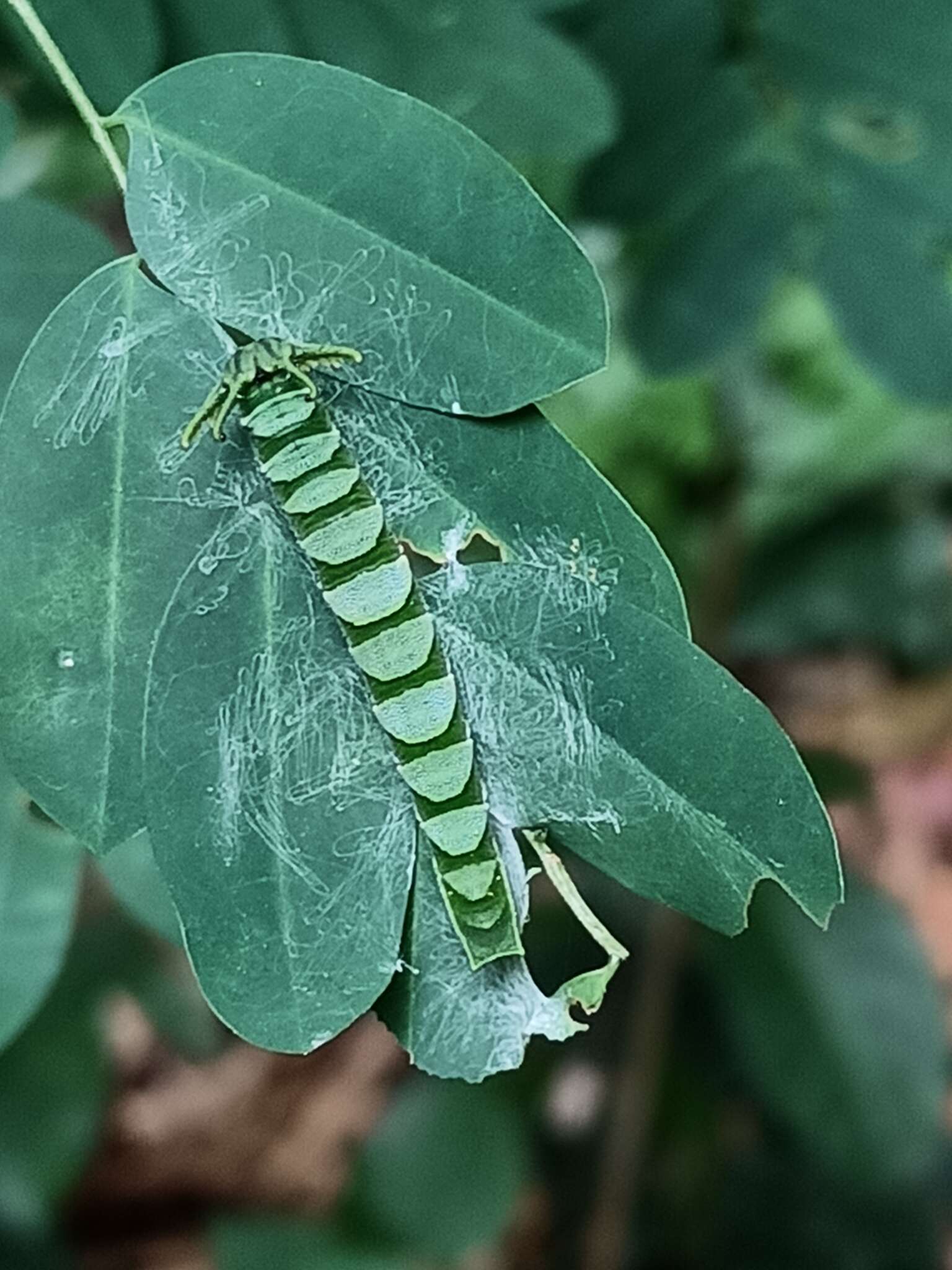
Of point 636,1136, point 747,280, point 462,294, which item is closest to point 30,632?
point 462,294

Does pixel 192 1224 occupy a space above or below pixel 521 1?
below

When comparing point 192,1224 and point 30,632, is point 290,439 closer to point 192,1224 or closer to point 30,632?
point 30,632

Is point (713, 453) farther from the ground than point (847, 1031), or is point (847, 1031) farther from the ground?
point (713, 453)

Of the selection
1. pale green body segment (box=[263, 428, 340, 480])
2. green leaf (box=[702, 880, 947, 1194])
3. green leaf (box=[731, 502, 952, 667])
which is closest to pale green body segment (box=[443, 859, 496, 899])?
pale green body segment (box=[263, 428, 340, 480])

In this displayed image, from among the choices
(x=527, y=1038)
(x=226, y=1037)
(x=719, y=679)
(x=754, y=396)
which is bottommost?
(x=226, y=1037)

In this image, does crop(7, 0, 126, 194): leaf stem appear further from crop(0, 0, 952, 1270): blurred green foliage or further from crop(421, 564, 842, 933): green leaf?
crop(421, 564, 842, 933): green leaf

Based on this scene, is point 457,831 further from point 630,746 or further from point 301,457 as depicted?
point 301,457

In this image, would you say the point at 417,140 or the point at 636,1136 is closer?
the point at 417,140

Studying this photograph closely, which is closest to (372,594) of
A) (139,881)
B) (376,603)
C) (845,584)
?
(376,603)
